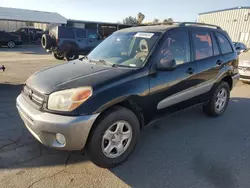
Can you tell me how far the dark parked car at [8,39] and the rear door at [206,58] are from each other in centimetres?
2019

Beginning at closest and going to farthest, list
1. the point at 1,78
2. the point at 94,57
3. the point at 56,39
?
the point at 94,57
the point at 1,78
the point at 56,39

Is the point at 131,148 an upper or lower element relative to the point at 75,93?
lower

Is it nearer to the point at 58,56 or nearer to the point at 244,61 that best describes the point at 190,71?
the point at 244,61

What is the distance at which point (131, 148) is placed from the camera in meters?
2.93

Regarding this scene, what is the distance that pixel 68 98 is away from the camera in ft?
7.85

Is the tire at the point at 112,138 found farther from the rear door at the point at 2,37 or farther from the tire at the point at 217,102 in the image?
the rear door at the point at 2,37

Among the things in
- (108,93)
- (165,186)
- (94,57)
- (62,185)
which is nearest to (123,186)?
(165,186)

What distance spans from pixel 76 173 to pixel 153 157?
42.1 inches

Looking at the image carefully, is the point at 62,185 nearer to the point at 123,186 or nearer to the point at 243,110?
the point at 123,186

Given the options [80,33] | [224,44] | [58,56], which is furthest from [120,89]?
[80,33]

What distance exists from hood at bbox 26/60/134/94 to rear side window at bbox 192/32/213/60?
61.0 inches

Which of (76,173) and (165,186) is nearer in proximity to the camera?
(165,186)

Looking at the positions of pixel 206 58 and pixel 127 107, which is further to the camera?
pixel 206 58

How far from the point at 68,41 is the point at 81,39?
1.09 metres
